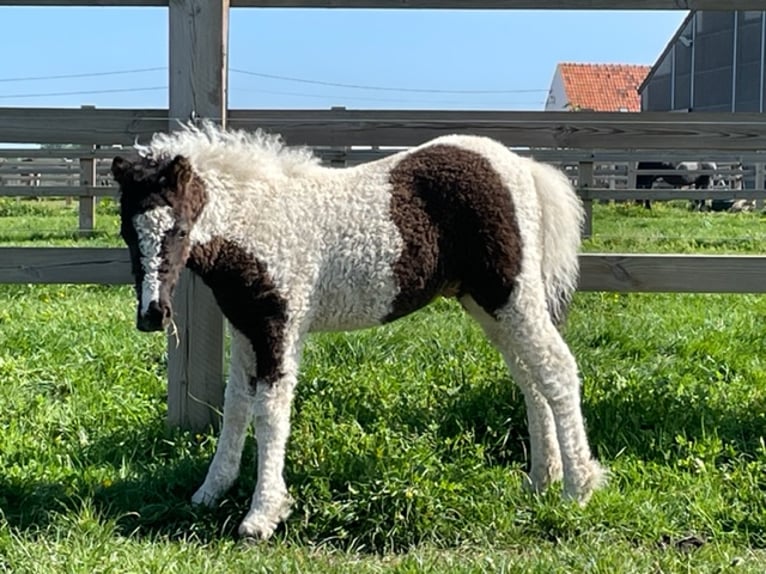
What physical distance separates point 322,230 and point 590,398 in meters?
1.77

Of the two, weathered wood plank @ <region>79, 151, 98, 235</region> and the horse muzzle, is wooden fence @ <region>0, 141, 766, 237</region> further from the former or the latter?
the horse muzzle

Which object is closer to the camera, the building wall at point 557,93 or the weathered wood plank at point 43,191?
the weathered wood plank at point 43,191

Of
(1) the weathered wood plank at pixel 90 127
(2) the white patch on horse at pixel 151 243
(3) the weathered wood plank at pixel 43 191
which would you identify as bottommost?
(2) the white patch on horse at pixel 151 243

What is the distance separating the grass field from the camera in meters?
3.40

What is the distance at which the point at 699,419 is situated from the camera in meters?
4.43

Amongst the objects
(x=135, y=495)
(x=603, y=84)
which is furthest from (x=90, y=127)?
(x=603, y=84)

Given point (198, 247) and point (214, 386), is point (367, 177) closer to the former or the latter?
point (198, 247)

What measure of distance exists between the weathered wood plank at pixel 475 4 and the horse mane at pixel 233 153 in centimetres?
82

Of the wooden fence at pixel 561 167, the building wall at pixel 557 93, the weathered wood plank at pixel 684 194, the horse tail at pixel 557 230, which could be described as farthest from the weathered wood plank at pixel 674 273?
the building wall at pixel 557 93

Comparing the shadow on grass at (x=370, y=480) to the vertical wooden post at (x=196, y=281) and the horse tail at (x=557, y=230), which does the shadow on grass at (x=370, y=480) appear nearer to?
the vertical wooden post at (x=196, y=281)

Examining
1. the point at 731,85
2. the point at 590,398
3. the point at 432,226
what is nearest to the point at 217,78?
the point at 432,226

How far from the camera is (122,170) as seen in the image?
3.34 metres

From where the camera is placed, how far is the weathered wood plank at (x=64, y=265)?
14.1ft

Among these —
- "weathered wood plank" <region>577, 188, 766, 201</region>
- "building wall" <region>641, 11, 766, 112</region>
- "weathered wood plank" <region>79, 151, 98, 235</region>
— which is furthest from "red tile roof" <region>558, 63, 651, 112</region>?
"weathered wood plank" <region>79, 151, 98, 235</region>
